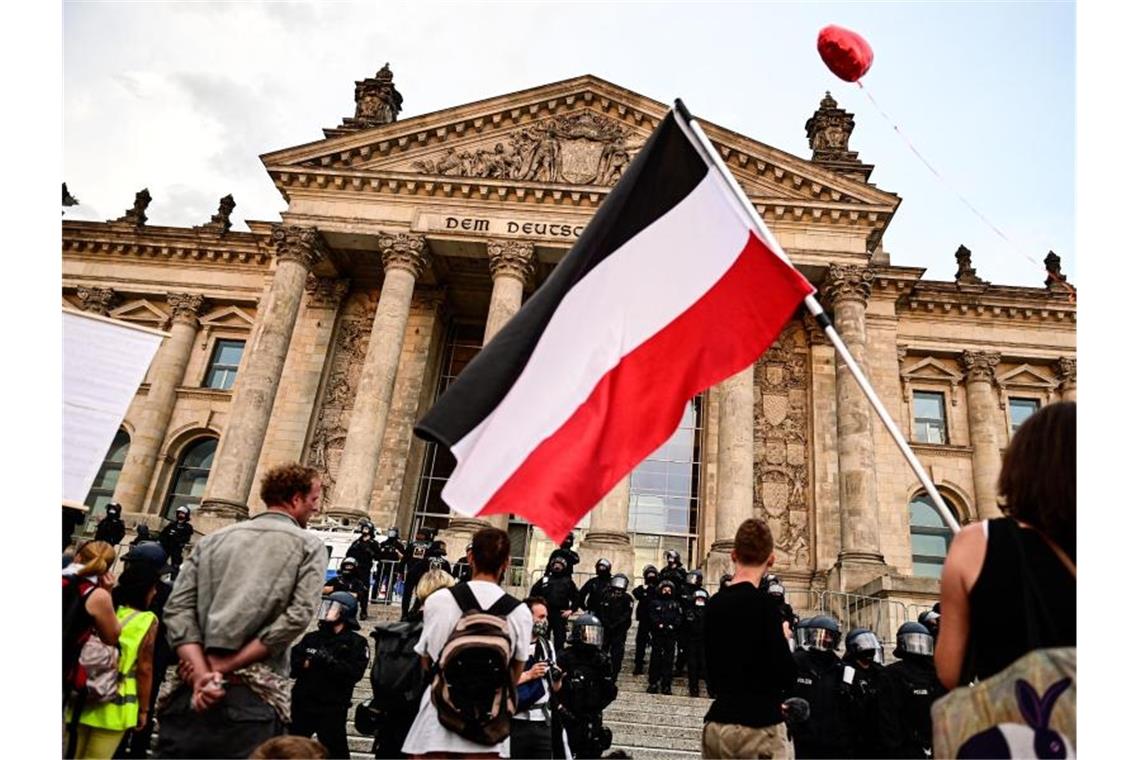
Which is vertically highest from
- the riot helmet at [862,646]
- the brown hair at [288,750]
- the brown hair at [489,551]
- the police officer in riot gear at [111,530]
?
the police officer in riot gear at [111,530]

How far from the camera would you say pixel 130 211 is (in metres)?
30.1

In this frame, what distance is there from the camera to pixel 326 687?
601 centimetres

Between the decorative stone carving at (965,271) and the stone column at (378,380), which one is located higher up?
the decorative stone carving at (965,271)

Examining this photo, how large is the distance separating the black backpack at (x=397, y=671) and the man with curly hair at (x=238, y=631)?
1323 mm

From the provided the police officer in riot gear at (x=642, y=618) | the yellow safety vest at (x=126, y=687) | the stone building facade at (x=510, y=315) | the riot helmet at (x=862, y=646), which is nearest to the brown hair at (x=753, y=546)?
the riot helmet at (x=862, y=646)

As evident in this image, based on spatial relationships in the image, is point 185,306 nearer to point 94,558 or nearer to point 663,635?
point 663,635

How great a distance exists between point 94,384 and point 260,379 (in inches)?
705

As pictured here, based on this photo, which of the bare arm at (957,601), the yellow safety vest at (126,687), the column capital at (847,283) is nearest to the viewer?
the bare arm at (957,601)

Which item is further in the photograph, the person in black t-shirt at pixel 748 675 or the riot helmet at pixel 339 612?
the riot helmet at pixel 339 612

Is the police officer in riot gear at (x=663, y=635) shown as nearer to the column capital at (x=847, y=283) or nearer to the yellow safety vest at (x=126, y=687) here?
the yellow safety vest at (x=126, y=687)

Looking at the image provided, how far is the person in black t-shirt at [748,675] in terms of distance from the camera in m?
3.75

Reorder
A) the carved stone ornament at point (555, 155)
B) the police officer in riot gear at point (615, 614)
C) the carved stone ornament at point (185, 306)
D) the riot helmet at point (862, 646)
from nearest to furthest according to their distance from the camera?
the riot helmet at point (862, 646) → the police officer in riot gear at point (615, 614) → the carved stone ornament at point (555, 155) → the carved stone ornament at point (185, 306)

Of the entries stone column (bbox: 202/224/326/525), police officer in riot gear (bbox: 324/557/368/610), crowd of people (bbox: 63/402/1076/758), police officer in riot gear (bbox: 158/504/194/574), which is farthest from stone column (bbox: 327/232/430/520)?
crowd of people (bbox: 63/402/1076/758)

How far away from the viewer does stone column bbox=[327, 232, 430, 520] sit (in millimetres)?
20000
